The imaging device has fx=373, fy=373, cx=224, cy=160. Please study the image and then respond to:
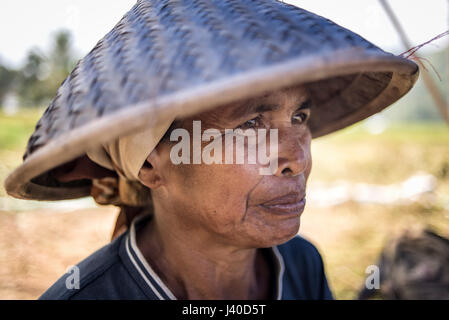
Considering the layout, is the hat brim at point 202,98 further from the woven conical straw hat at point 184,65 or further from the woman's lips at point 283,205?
the woman's lips at point 283,205

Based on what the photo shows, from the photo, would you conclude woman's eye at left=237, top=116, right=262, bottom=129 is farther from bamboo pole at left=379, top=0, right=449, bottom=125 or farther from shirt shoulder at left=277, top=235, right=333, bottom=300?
bamboo pole at left=379, top=0, right=449, bottom=125

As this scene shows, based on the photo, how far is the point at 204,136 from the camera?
1103 millimetres

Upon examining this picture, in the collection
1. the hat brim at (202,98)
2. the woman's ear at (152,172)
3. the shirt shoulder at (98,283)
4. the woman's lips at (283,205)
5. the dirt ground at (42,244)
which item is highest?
the hat brim at (202,98)

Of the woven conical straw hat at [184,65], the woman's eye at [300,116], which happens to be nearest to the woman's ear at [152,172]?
the woven conical straw hat at [184,65]

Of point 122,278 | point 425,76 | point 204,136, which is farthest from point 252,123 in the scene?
point 425,76

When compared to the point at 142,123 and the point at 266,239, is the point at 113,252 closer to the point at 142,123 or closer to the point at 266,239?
the point at 266,239

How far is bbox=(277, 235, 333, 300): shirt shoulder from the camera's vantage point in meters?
1.60

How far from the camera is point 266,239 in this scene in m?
1.17

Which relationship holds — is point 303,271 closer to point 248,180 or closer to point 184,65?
point 248,180

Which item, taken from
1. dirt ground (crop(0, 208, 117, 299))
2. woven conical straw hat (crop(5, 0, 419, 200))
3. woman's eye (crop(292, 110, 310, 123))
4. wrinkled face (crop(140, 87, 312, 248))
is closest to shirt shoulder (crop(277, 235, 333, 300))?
wrinkled face (crop(140, 87, 312, 248))

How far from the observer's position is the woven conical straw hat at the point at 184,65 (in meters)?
0.66

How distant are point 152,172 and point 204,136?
0.85 ft

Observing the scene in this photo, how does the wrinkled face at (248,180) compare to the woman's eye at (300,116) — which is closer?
the wrinkled face at (248,180)
